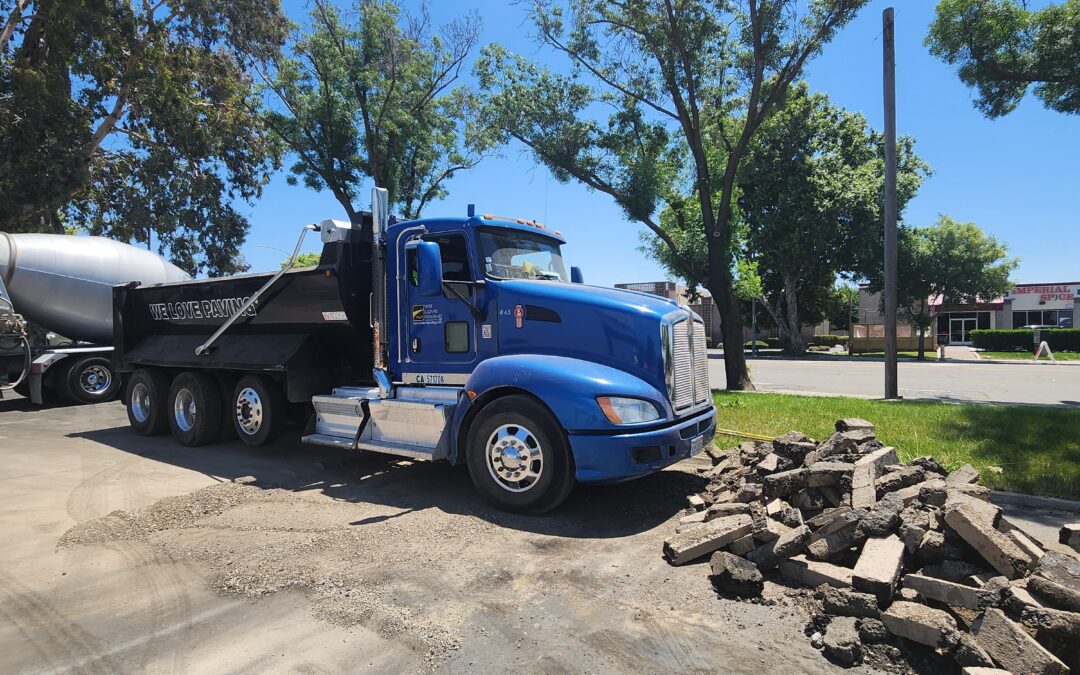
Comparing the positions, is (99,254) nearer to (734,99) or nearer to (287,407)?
(287,407)

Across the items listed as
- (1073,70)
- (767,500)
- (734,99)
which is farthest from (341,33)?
(767,500)

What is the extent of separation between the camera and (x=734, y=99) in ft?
55.0

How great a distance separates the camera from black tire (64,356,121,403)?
13.2 m

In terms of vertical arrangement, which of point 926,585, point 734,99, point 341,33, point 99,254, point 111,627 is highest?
point 341,33

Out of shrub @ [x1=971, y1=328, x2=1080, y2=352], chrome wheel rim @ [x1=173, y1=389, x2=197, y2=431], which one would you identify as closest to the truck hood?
chrome wheel rim @ [x1=173, y1=389, x2=197, y2=431]

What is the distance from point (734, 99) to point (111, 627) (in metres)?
17.2

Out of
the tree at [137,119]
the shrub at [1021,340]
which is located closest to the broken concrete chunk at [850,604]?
the tree at [137,119]

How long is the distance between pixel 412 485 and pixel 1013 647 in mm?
5208

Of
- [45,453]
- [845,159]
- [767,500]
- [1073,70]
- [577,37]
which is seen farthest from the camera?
[845,159]

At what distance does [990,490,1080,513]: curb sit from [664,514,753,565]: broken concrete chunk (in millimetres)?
3052

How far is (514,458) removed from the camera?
5551 mm

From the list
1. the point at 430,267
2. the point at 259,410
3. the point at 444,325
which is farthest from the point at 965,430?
the point at 259,410

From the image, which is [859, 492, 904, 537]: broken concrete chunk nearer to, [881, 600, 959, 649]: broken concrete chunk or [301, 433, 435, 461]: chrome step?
[881, 600, 959, 649]: broken concrete chunk

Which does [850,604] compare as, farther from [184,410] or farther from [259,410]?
[184,410]
